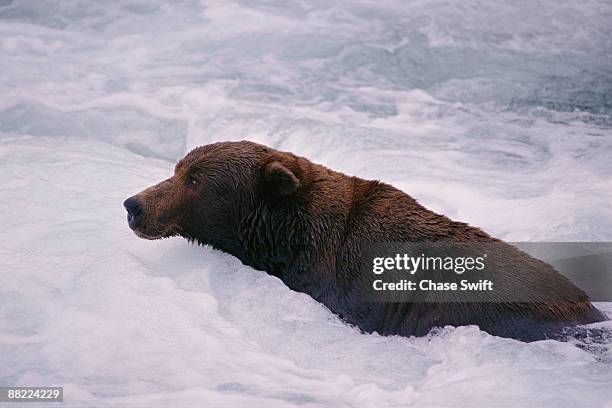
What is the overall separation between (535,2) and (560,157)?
587 cm

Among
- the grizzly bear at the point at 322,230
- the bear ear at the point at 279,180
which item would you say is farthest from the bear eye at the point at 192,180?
the bear ear at the point at 279,180

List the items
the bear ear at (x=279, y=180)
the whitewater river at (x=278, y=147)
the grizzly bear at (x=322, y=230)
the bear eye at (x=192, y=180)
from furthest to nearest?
1. the bear eye at (x=192, y=180)
2. the bear ear at (x=279, y=180)
3. the grizzly bear at (x=322, y=230)
4. the whitewater river at (x=278, y=147)

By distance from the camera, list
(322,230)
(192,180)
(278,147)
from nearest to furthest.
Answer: (322,230)
(192,180)
(278,147)

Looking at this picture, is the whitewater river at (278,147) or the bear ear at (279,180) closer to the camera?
the whitewater river at (278,147)

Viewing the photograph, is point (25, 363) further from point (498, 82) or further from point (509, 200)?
point (498, 82)

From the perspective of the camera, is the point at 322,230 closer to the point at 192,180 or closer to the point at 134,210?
the point at 192,180

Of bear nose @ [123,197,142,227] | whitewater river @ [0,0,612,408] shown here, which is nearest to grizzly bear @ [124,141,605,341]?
bear nose @ [123,197,142,227]

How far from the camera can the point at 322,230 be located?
513 cm

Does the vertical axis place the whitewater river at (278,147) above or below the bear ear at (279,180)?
below

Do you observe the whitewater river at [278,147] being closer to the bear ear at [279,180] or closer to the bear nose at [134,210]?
the bear nose at [134,210]

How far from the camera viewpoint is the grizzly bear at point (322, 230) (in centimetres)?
488

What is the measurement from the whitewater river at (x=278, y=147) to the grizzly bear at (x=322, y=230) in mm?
129

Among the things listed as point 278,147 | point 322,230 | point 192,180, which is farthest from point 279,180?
point 278,147

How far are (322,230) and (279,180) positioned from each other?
40 centimetres
